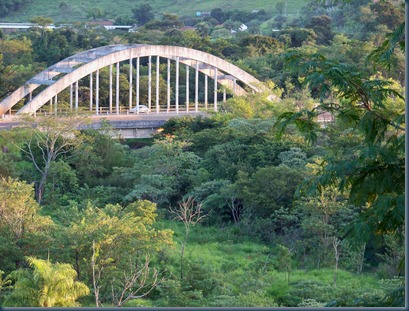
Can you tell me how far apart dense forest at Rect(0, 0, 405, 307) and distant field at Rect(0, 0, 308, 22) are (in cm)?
6594

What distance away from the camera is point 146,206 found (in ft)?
81.4

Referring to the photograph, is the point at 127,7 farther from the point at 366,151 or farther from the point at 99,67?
the point at 366,151

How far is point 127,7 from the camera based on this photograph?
375 feet

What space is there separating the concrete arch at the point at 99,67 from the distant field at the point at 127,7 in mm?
59195

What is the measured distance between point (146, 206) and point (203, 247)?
7.37ft

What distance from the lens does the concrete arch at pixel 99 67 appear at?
39.5 metres

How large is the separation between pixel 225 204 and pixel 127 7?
88.0 metres

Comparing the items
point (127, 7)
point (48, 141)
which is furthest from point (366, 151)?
point (127, 7)

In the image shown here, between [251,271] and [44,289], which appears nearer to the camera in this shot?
[44,289]

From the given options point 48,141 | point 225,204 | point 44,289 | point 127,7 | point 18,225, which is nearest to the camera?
point 44,289

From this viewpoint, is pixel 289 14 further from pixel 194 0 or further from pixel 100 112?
pixel 100 112

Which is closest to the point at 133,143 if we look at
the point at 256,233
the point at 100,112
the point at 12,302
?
the point at 100,112

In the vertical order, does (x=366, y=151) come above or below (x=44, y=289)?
above

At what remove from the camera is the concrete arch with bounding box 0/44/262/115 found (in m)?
39.5
